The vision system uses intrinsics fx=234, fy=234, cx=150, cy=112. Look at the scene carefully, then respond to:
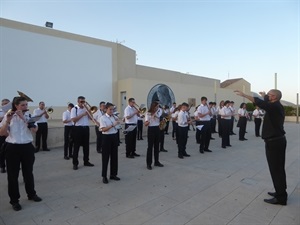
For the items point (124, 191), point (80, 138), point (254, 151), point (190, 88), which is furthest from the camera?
point (190, 88)

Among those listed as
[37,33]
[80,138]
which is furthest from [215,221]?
[37,33]

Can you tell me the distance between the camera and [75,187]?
4887 millimetres

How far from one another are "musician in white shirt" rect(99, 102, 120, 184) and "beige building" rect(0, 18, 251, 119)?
12292 mm

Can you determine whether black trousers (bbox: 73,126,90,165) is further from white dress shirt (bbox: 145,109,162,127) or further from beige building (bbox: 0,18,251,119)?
beige building (bbox: 0,18,251,119)

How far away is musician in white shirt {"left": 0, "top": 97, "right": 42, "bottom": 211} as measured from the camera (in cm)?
390

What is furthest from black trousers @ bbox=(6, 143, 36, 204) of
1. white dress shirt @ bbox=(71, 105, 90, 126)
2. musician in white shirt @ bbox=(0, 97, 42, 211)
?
white dress shirt @ bbox=(71, 105, 90, 126)

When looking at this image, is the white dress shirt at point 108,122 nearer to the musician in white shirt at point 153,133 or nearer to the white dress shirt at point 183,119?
the musician in white shirt at point 153,133

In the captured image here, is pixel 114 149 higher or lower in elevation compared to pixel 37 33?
lower

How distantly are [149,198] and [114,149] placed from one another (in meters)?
1.50

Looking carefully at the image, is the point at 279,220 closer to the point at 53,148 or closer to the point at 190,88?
the point at 53,148

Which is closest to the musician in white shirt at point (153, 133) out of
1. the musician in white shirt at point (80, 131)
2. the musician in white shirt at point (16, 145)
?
the musician in white shirt at point (80, 131)

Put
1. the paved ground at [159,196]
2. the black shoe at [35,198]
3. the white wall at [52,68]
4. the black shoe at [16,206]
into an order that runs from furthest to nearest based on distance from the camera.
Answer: the white wall at [52,68] → the black shoe at [35,198] → the black shoe at [16,206] → the paved ground at [159,196]

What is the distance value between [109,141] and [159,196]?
1.67 meters

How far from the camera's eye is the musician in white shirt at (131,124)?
307 inches
